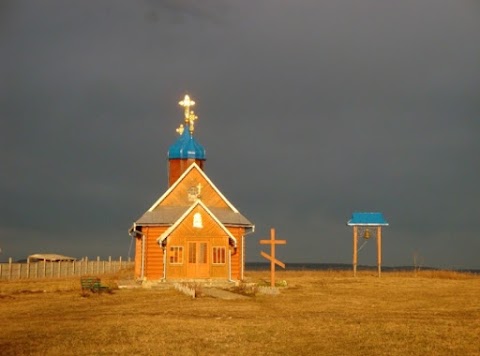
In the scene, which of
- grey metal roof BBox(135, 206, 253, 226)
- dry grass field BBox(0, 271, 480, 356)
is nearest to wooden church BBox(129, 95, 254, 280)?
grey metal roof BBox(135, 206, 253, 226)

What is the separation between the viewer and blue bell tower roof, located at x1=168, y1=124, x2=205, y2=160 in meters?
50.5

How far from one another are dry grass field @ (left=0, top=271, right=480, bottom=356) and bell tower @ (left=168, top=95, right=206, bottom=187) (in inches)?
632

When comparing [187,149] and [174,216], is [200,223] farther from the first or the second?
[187,149]

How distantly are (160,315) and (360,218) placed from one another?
101 ft

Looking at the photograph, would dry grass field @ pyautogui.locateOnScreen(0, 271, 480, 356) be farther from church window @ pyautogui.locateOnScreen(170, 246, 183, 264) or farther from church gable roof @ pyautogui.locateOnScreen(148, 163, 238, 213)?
church gable roof @ pyautogui.locateOnScreen(148, 163, 238, 213)

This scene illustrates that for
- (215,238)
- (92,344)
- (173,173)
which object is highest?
(173,173)

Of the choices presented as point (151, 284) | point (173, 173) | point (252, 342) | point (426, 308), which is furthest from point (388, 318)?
point (173, 173)

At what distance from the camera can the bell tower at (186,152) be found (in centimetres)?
5050

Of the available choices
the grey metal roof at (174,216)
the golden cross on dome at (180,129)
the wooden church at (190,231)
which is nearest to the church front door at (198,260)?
the wooden church at (190,231)

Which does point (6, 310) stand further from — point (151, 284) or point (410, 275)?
point (410, 275)

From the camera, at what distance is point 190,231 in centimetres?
4306

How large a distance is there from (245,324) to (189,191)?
85.8 feet

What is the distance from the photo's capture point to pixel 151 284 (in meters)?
40.7

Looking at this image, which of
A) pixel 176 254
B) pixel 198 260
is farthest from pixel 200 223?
pixel 176 254
